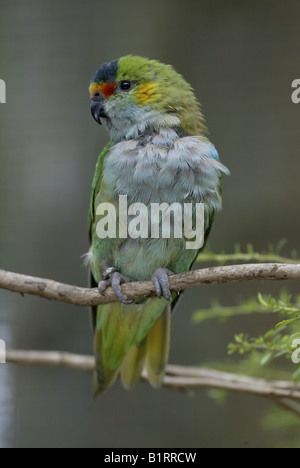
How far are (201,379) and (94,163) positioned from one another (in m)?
0.76

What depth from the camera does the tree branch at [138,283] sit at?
31.6 inches

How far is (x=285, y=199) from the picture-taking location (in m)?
1.88

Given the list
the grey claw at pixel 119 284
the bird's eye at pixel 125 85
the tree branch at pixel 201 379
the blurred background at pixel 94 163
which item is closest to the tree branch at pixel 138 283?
the grey claw at pixel 119 284

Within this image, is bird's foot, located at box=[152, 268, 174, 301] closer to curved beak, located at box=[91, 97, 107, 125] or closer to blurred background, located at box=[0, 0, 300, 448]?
curved beak, located at box=[91, 97, 107, 125]

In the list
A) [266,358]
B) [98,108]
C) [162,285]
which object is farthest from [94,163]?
[266,358]

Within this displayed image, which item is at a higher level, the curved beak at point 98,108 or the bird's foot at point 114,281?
the curved beak at point 98,108

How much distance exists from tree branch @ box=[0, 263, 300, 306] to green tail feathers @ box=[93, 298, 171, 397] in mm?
Result: 274

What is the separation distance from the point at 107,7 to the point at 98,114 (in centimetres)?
71

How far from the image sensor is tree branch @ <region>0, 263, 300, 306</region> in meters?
0.80

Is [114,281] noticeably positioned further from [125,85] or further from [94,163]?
[94,163]

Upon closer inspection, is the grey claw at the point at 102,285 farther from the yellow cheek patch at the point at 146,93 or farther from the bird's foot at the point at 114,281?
the yellow cheek patch at the point at 146,93

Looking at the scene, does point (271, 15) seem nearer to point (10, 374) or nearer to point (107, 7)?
point (107, 7)

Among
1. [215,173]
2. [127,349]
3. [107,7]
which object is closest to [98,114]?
[215,173]

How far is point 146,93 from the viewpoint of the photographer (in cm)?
115
